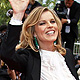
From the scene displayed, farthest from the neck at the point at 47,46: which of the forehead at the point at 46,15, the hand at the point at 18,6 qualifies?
the hand at the point at 18,6

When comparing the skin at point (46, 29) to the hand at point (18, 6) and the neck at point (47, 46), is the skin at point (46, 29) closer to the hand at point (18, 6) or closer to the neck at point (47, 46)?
the neck at point (47, 46)

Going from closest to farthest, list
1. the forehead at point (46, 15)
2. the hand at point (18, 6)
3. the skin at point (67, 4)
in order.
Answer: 1. the hand at point (18, 6)
2. the forehead at point (46, 15)
3. the skin at point (67, 4)

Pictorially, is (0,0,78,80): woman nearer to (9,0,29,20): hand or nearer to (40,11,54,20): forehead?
Answer: (40,11,54,20): forehead

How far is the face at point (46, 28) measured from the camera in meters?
1.98

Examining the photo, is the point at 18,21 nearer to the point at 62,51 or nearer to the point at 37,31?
the point at 37,31

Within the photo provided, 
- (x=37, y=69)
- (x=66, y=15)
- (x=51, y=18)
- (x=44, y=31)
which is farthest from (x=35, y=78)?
(x=66, y=15)

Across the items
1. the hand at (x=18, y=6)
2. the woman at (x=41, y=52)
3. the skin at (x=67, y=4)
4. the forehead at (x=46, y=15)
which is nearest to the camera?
the hand at (x=18, y=6)

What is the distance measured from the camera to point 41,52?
2.06 m

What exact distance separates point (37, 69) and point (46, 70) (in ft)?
0.30

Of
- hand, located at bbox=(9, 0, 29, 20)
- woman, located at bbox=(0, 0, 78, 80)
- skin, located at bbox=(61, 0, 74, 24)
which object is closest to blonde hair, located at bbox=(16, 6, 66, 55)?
woman, located at bbox=(0, 0, 78, 80)

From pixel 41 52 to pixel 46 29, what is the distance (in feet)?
0.78

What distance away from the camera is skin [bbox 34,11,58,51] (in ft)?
6.49

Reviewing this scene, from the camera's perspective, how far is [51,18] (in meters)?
2.02

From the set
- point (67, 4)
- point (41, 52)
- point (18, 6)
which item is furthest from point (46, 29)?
point (67, 4)
